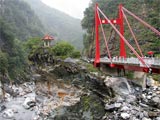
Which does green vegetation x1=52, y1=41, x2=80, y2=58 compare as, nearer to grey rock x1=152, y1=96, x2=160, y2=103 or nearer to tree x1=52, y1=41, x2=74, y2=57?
tree x1=52, y1=41, x2=74, y2=57

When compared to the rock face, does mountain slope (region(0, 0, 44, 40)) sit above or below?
above

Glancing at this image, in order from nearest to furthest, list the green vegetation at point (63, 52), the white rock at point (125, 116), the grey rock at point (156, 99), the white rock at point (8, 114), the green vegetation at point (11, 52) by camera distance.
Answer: the white rock at point (125, 116) → the grey rock at point (156, 99) → the white rock at point (8, 114) → the green vegetation at point (63, 52) → the green vegetation at point (11, 52)

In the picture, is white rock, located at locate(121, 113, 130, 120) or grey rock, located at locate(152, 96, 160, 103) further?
grey rock, located at locate(152, 96, 160, 103)

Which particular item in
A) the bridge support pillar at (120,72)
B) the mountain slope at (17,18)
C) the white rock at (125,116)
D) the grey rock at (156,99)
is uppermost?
the mountain slope at (17,18)

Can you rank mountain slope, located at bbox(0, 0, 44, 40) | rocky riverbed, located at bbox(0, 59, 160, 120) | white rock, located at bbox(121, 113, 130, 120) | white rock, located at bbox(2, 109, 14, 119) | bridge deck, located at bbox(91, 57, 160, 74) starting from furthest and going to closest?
mountain slope, located at bbox(0, 0, 44, 40), white rock, located at bbox(2, 109, 14, 119), rocky riverbed, located at bbox(0, 59, 160, 120), white rock, located at bbox(121, 113, 130, 120), bridge deck, located at bbox(91, 57, 160, 74)

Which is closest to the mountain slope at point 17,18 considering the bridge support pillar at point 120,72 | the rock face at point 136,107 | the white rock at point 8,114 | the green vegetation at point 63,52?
the green vegetation at point 63,52

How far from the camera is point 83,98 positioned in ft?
91.3

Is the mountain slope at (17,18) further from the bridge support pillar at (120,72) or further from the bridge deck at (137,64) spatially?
the bridge deck at (137,64)

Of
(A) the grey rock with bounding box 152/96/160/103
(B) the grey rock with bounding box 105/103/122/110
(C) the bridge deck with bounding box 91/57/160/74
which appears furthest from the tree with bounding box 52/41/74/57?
(A) the grey rock with bounding box 152/96/160/103

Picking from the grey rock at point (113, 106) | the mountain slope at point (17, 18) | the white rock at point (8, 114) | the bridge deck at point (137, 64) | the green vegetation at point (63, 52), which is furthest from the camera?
the mountain slope at point (17, 18)

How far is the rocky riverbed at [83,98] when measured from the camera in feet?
80.1

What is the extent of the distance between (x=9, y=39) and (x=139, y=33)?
27021 mm

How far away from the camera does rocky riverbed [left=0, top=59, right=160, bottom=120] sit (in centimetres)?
2441

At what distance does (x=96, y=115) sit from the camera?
2477 cm
